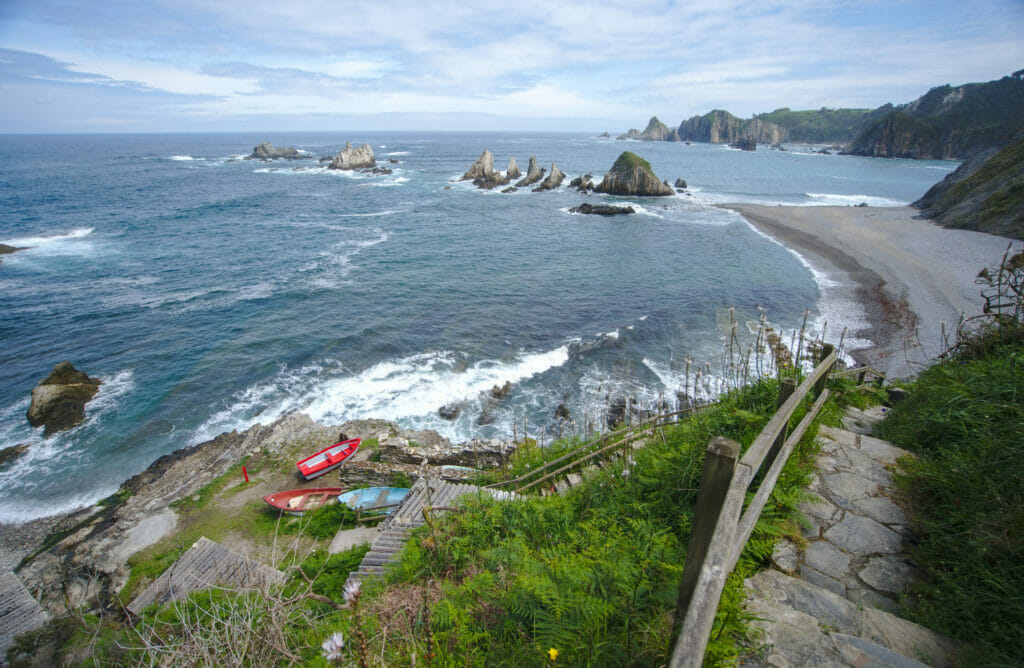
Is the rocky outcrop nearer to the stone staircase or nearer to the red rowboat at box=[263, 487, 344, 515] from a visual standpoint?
the red rowboat at box=[263, 487, 344, 515]

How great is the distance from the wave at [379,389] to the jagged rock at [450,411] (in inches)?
13.2

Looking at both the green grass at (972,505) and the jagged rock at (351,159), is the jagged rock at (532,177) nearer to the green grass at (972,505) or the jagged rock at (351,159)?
the jagged rock at (351,159)

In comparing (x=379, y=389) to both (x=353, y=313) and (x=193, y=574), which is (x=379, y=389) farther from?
(x=193, y=574)

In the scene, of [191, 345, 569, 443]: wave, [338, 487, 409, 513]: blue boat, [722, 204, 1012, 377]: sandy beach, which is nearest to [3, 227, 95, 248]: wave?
[191, 345, 569, 443]: wave

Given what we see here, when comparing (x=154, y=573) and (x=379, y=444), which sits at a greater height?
(x=379, y=444)

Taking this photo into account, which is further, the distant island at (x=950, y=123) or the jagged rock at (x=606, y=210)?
the distant island at (x=950, y=123)

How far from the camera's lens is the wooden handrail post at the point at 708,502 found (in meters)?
2.37

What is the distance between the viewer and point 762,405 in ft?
19.0

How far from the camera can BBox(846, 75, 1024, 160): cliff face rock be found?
105m

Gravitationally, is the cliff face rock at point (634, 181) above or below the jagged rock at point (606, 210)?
above

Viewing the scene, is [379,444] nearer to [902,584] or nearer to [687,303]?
[902,584]

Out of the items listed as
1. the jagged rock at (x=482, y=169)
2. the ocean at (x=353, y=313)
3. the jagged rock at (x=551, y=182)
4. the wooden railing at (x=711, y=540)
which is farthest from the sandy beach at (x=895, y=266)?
the jagged rock at (x=482, y=169)

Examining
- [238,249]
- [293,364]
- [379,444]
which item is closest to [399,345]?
[293,364]

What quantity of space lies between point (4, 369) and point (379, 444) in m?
20.4
